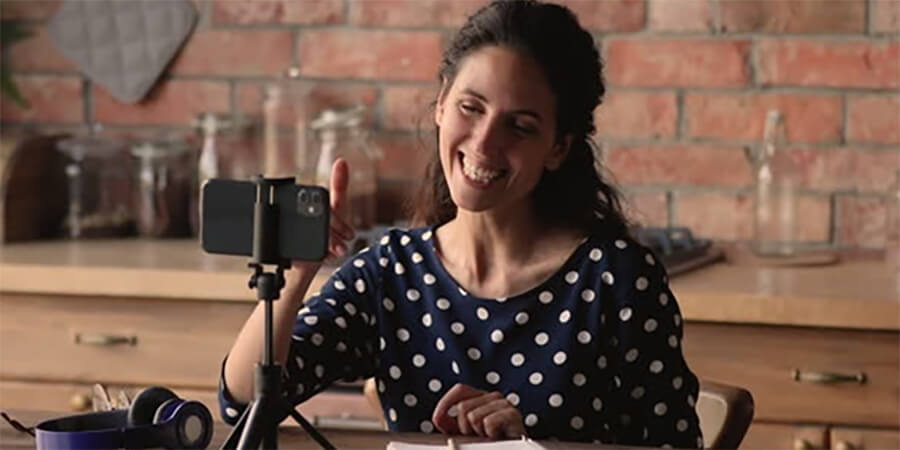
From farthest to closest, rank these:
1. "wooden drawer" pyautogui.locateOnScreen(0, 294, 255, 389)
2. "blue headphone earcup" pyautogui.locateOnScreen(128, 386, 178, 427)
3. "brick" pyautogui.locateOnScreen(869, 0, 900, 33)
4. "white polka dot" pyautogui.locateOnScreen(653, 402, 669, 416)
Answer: "brick" pyautogui.locateOnScreen(869, 0, 900, 33)
"wooden drawer" pyautogui.locateOnScreen(0, 294, 255, 389)
"white polka dot" pyautogui.locateOnScreen(653, 402, 669, 416)
"blue headphone earcup" pyautogui.locateOnScreen(128, 386, 178, 427)

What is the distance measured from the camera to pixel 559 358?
1934 millimetres

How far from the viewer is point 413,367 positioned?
1969mm

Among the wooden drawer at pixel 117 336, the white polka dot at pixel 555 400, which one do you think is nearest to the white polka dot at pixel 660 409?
the white polka dot at pixel 555 400

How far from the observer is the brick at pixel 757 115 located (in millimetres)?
2990

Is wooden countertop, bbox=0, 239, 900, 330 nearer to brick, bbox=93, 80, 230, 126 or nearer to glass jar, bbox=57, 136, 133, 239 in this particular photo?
glass jar, bbox=57, 136, 133, 239

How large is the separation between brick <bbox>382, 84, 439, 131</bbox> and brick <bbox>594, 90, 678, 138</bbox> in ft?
1.09

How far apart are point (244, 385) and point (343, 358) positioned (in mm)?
151

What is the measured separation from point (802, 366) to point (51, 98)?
1.62m

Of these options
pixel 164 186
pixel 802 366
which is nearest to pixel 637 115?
pixel 802 366

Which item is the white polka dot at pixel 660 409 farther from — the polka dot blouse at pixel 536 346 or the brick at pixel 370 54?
the brick at pixel 370 54

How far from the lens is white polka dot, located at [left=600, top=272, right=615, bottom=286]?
77.1 inches

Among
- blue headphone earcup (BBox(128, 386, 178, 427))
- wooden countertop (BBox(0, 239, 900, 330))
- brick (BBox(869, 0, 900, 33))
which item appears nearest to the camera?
blue headphone earcup (BBox(128, 386, 178, 427))

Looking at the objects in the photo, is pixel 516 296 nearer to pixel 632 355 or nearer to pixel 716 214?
pixel 632 355

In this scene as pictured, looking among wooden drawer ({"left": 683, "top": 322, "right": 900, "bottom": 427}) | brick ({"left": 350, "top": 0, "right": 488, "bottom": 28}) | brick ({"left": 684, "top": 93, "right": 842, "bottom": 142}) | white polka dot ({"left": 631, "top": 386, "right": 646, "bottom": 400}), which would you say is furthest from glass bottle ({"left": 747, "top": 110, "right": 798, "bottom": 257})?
white polka dot ({"left": 631, "top": 386, "right": 646, "bottom": 400})
